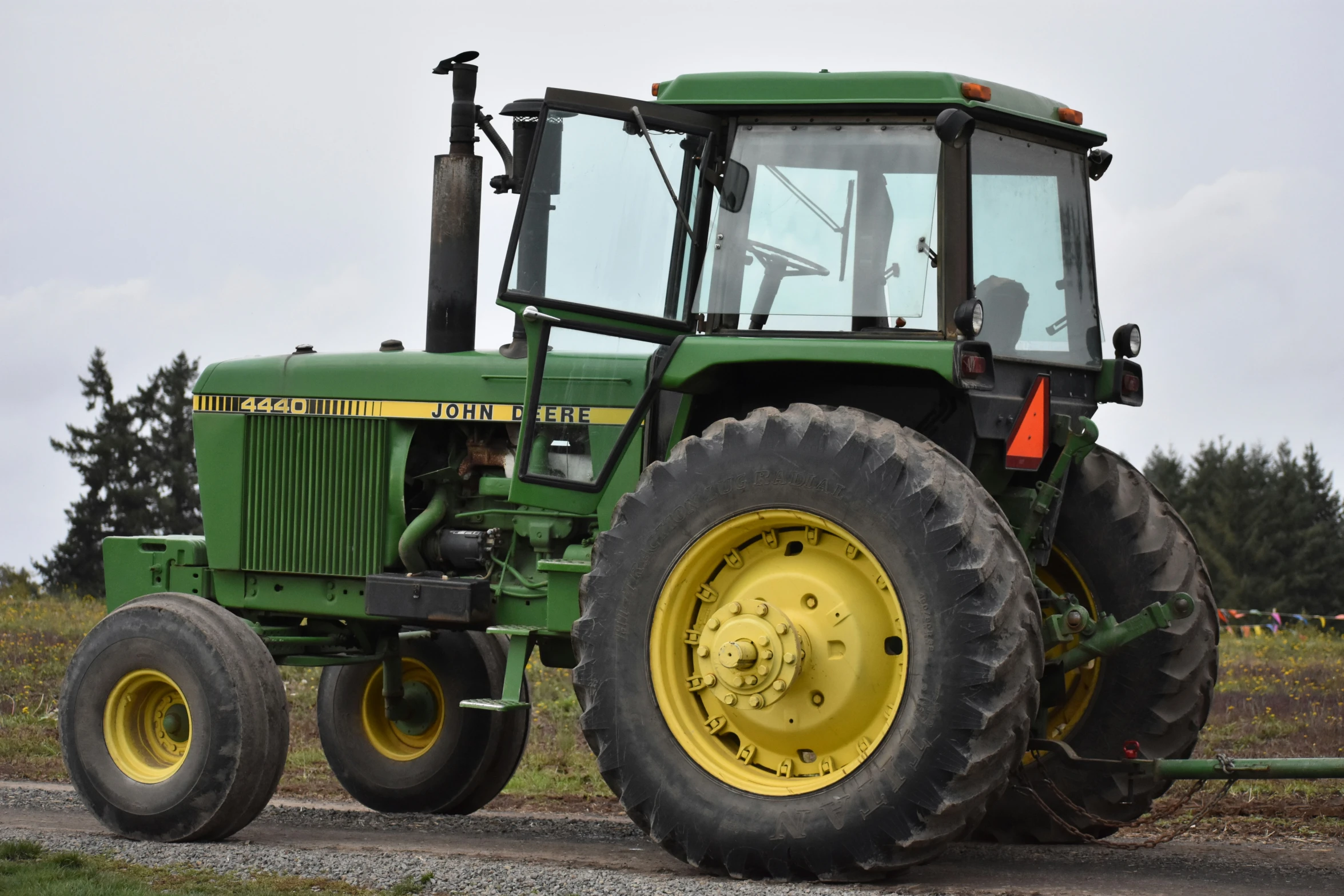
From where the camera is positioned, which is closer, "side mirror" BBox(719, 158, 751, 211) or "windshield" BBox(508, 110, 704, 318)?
"side mirror" BBox(719, 158, 751, 211)

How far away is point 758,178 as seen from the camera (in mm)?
6664

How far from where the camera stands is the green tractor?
5.92m

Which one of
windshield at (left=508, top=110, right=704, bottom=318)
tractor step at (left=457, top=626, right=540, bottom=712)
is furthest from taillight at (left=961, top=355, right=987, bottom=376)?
tractor step at (left=457, top=626, right=540, bottom=712)

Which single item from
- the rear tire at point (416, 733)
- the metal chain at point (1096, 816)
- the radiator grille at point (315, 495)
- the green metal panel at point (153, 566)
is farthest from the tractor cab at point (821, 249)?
the green metal panel at point (153, 566)

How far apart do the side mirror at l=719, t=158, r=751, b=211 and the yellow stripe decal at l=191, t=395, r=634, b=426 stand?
97 centimetres

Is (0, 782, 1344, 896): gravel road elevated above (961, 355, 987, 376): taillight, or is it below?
below

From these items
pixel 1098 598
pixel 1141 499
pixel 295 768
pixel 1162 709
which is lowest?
pixel 295 768

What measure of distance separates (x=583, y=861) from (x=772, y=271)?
101 inches

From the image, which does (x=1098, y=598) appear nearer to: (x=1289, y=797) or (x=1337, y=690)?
(x=1289, y=797)

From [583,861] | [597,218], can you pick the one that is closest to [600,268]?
[597,218]

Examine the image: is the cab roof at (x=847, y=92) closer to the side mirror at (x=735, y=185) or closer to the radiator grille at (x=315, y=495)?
the side mirror at (x=735, y=185)

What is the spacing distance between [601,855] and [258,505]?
2661mm

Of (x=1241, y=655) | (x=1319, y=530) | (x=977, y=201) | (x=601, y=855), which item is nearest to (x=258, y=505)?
(x=601, y=855)

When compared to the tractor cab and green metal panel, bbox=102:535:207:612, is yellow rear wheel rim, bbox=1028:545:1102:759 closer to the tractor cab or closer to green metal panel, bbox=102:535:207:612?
the tractor cab
